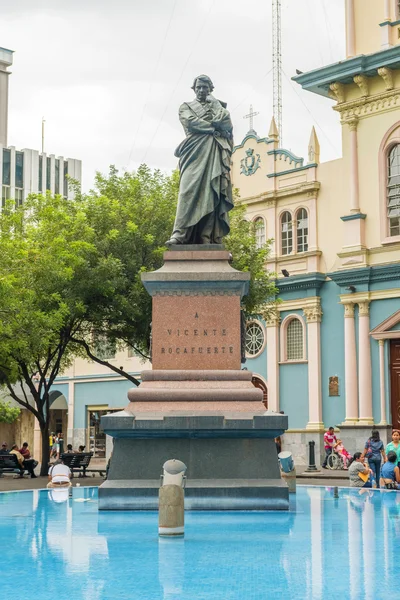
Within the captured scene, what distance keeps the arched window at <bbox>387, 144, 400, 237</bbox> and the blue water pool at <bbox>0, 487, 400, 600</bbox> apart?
21.8 m

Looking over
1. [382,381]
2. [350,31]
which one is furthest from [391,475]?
[350,31]

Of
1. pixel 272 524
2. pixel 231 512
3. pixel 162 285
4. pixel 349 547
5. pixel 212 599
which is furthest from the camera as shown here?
pixel 162 285

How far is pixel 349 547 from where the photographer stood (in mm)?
8711

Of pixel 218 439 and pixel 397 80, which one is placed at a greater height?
pixel 397 80

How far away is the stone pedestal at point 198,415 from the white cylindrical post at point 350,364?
20637 millimetres

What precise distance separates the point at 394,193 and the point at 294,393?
9061mm

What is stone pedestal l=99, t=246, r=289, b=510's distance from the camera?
39.1 feet

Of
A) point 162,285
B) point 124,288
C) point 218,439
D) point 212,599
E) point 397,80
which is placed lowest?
point 212,599

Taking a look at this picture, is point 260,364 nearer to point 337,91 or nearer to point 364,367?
point 364,367

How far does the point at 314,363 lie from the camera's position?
35.5 meters

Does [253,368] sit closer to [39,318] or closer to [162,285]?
[39,318]

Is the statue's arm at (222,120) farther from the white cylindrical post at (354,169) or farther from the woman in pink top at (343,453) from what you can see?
the white cylindrical post at (354,169)

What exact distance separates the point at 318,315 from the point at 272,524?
998 inches

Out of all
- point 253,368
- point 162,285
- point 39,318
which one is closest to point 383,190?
point 253,368
